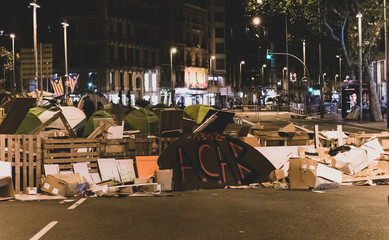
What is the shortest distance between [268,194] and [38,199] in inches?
176

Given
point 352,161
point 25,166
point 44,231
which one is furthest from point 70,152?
point 352,161

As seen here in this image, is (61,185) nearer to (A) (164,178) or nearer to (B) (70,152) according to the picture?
(B) (70,152)

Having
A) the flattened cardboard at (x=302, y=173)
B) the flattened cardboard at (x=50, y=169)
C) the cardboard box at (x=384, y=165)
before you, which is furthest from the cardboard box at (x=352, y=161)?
the flattened cardboard at (x=50, y=169)

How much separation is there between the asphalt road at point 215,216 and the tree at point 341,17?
104 feet

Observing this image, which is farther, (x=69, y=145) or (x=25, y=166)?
(x=69, y=145)

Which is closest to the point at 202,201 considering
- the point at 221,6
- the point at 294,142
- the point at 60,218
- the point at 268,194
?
the point at 268,194

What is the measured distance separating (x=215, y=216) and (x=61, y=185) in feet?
12.8

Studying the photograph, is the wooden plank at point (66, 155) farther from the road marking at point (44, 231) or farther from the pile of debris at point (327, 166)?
the road marking at point (44, 231)

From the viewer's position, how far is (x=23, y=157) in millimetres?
12641

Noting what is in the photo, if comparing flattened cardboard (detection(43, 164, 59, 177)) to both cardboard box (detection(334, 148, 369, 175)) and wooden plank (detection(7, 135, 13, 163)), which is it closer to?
wooden plank (detection(7, 135, 13, 163))

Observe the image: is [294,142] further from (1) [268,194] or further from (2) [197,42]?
(2) [197,42]

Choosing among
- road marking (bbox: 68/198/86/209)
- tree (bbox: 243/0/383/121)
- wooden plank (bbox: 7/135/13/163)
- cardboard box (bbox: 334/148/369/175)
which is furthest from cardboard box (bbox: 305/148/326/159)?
tree (bbox: 243/0/383/121)

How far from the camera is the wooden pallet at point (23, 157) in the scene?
41.1 feet

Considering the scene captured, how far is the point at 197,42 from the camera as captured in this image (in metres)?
113
